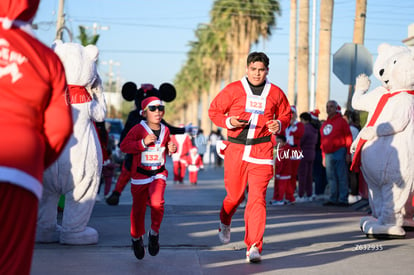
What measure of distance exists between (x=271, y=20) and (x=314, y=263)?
42393mm

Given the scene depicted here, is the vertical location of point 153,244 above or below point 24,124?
below

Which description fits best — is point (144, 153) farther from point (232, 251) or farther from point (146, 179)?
point (232, 251)

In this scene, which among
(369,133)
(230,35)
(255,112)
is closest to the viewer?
(255,112)

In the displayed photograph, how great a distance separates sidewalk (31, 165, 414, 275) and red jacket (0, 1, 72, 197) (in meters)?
3.33

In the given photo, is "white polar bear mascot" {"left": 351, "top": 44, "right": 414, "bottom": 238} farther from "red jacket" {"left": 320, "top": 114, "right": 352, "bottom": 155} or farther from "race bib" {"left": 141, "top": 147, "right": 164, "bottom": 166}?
"red jacket" {"left": 320, "top": 114, "right": 352, "bottom": 155}

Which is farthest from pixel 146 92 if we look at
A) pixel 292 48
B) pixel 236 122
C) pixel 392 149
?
pixel 292 48

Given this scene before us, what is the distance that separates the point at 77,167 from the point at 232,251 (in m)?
1.99

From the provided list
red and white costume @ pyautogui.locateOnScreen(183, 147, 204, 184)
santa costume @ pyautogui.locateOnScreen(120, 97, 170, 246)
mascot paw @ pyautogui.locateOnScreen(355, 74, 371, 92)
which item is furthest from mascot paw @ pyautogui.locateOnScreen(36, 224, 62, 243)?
red and white costume @ pyautogui.locateOnScreen(183, 147, 204, 184)

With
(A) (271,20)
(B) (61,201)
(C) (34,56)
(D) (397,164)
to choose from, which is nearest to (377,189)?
(D) (397,164)

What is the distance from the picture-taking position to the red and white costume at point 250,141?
7528 mm

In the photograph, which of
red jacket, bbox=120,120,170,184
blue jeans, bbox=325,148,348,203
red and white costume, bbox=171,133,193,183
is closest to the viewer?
red jacket, bbox=120,120,170,184

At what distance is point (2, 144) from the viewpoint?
3502 mm

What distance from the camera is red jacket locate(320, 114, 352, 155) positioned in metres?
15.0

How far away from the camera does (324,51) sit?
25.3 m
